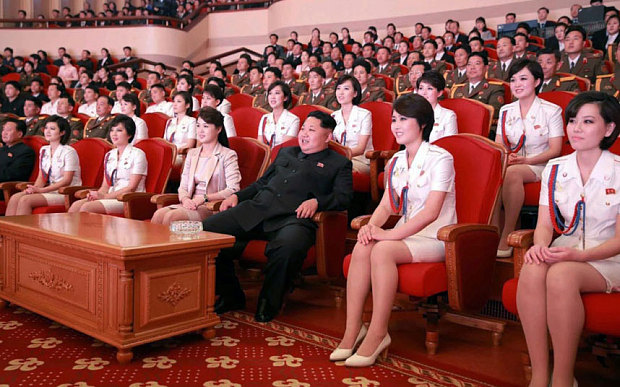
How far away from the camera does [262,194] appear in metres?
2.51

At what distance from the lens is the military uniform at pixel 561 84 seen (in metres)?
3.46

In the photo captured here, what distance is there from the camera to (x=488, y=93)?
3.66 m

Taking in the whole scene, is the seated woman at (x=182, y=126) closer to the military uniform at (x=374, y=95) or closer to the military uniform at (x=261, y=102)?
the military uniform at (x=261, y=102)

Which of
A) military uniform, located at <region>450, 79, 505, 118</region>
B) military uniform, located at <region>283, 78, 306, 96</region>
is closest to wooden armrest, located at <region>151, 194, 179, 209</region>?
Answer: military uniform, located at <region>450, 79, 505, 118</region>

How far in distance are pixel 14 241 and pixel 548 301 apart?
6.45ft

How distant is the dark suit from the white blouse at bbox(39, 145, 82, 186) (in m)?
1.42

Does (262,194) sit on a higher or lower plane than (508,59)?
lower

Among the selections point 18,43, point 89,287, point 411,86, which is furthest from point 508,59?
point 18,43

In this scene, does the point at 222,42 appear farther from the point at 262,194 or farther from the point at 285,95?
the point at 262,194

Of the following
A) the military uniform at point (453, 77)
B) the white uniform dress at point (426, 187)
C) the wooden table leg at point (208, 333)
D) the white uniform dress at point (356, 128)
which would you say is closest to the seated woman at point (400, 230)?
the white uniform dress at point (426, 187)

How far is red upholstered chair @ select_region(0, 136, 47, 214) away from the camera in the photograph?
347 centimetres

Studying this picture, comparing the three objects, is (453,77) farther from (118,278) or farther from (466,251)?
(118,278)

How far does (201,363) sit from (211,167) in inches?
47.2

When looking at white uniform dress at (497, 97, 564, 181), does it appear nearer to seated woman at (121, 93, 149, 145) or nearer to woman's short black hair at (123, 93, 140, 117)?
seated woman at (121, 93, 149, 145)
